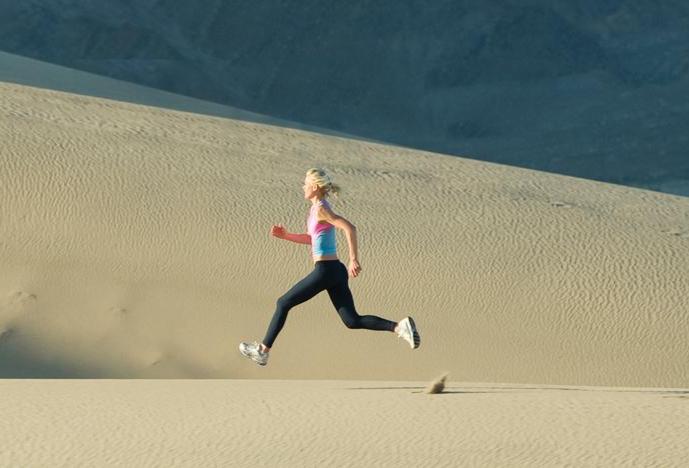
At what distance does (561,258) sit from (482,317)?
1.19 m

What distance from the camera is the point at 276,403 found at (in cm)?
629

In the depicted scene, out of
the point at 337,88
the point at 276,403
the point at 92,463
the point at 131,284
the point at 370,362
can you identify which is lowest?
the point at 92,463

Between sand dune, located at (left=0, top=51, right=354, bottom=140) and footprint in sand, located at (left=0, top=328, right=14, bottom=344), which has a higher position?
sand dune, located at (left=0, top=51, right=354, bottom=140)

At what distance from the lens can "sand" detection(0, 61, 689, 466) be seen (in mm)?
7426

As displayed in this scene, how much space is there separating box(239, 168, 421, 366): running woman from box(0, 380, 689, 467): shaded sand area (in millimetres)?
326

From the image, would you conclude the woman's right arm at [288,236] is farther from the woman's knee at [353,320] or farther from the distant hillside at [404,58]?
the distant hillside at [404,58]

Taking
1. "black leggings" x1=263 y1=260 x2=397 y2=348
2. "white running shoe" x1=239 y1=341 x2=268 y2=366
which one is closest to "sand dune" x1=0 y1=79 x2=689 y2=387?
"white running shoe" x1=239 y1=341 x2=268 y2=366

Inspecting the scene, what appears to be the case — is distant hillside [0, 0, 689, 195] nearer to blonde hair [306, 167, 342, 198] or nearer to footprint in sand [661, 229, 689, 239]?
footprint in sand [661, 229, 689, 239]

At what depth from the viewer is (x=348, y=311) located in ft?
23.0

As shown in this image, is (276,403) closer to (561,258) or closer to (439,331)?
(439,331)

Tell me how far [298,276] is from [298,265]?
14cm

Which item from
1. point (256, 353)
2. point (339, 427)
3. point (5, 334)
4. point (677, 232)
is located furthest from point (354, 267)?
point (677, 232)

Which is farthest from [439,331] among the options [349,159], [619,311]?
[349,159]

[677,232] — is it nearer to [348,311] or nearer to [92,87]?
[348,311]
